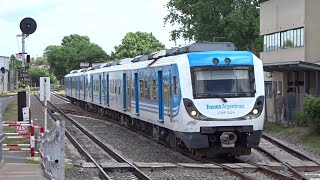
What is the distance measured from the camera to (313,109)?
22.0 meters

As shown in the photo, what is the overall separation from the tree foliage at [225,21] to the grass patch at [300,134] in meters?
29.6

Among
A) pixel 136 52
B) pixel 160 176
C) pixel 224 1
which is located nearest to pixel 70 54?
pixel 136 52

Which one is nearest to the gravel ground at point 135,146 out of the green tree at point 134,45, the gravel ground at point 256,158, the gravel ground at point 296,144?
the gravel ground at point 256,158

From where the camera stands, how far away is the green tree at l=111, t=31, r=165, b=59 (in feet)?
370

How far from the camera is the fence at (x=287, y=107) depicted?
2520cm

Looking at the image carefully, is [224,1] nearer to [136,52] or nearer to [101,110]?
[101,110]

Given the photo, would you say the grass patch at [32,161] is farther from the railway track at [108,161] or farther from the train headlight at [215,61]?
the train headlight at [215,61]

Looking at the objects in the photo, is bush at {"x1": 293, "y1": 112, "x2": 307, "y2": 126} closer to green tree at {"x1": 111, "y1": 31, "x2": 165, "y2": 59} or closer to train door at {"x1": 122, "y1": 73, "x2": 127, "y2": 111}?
train door at {"x1": 122, "y1": 73, "x2": 127, "y2": 111}

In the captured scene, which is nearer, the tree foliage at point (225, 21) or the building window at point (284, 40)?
the building window at point (284, 40)

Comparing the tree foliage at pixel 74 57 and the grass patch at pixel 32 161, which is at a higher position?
the tree foliage at pixel 74 57

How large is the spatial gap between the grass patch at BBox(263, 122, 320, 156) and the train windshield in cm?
392

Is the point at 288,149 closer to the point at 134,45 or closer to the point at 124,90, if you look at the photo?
the point at 124,90

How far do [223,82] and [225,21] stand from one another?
40.4 m

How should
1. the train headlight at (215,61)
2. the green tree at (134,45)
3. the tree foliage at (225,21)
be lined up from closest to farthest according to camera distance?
the train headlight at (215,61) → the tree foliage at (225,21) → the green tree at (134,45)
